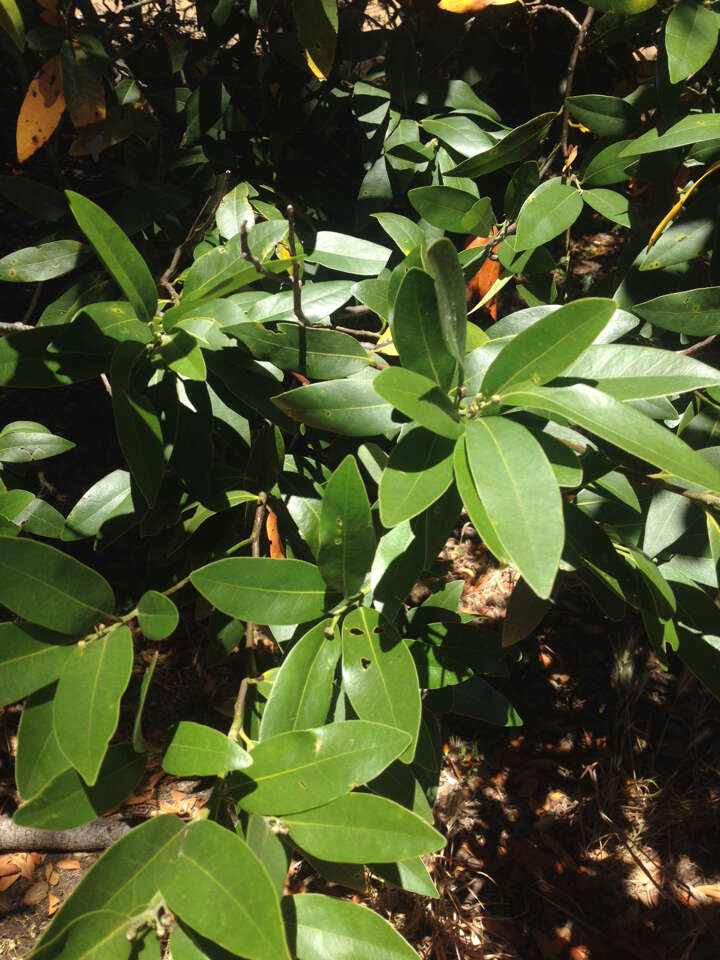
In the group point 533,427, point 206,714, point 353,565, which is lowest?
point 206,714

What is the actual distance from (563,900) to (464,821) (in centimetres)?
31

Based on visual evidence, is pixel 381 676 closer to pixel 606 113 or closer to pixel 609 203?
pixel 609 203

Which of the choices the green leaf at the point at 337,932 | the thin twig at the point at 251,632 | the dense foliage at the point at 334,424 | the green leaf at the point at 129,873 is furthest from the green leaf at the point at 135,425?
the green leaf at the point at 337,932

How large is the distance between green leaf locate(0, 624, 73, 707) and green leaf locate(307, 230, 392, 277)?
0.66m

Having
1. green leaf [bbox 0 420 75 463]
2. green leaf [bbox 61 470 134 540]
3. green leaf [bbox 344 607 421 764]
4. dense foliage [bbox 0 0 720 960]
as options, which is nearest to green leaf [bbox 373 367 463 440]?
dense foliage [bbox 0 0 720 960]

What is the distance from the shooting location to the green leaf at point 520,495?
0.51 meters

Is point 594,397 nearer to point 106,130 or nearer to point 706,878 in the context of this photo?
point 106,130

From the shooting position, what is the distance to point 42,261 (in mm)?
1097

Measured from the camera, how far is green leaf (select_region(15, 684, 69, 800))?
707 millimetres

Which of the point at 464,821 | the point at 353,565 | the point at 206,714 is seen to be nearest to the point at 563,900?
the point at 464,821

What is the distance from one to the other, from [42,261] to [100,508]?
42 centimetres

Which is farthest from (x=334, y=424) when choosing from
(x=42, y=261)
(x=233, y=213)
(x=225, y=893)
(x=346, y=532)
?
(x=42, y=261)

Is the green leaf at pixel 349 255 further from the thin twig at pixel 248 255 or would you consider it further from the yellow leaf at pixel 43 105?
the yellow leaf at pixel 43 105

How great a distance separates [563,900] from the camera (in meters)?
1.80
